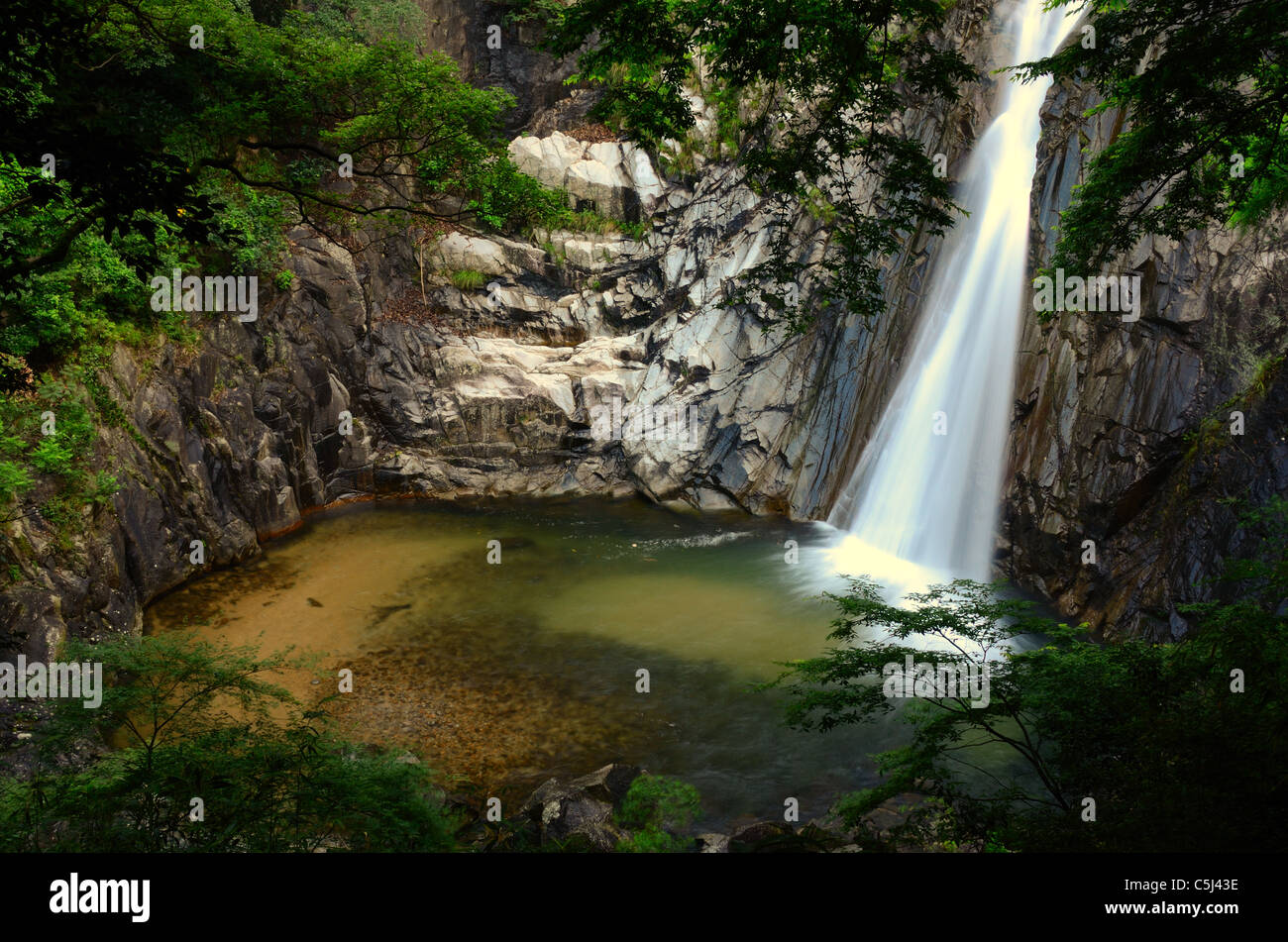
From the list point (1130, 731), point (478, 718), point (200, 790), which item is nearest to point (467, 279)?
point (478, 718)

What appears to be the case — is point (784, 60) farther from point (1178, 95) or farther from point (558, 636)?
point (558, 636)

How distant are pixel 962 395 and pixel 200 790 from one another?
15.7 metres

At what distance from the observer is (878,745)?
9469 mm

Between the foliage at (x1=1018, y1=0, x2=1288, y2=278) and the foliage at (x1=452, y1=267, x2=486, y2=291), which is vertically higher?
the foliage at (x1=452, y1=267, x2=486, y2=291)

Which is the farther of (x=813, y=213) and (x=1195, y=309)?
(x=813, y=213)

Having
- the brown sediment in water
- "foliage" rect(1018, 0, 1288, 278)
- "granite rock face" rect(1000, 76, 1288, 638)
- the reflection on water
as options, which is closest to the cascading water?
"granite rock face" rect(1000, 76, 1288, 638)

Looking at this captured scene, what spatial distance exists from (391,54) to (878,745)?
1817cm

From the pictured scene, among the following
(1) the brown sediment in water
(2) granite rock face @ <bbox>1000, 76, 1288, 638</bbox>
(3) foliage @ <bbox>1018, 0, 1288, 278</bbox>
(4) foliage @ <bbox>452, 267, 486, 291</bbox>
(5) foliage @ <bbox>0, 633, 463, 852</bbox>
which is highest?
(4) foliage @ <bbox>452, 267, 486, 291</bbox>

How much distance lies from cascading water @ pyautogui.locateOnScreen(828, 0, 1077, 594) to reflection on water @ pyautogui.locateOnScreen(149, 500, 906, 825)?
180 centimetres

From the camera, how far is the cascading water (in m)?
15.1

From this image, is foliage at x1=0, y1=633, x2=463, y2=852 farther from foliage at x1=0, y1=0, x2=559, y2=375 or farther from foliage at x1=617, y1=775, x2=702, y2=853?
foliage at x1=0, y1=0, x2=559, y2=375

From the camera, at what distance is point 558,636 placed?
40.6 ft
